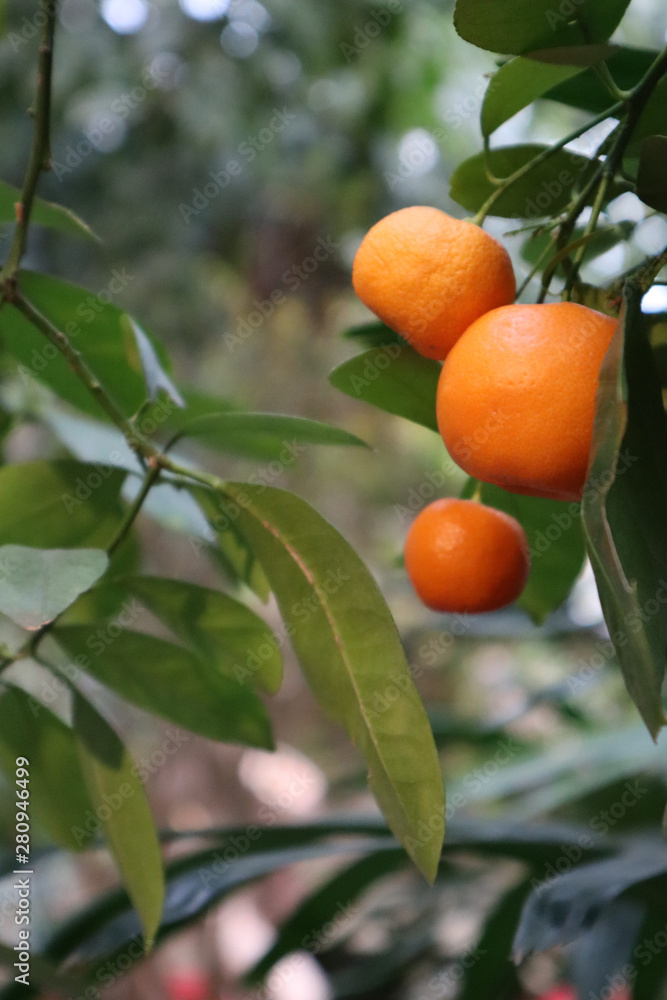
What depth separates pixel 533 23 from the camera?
0.98ft

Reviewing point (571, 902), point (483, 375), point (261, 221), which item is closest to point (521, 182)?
point (483, 375)

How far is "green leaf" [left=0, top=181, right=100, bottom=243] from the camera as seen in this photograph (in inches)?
16.6

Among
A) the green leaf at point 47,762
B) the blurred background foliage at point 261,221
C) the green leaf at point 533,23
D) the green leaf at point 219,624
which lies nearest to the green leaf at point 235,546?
the green leaf at point 219,624

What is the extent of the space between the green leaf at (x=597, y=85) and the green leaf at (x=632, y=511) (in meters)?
0.18

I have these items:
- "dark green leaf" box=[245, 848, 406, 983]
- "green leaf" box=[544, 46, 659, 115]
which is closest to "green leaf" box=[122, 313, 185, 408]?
"green leaf" box=[544, 46, 659, 115]

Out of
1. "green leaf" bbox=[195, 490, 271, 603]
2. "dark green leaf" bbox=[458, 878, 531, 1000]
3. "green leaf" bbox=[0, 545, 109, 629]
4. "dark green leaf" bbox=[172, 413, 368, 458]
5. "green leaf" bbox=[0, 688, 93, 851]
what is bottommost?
"dark green leaf" bbox=[458, 878, 531, 1000]

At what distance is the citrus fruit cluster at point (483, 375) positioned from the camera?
28cm

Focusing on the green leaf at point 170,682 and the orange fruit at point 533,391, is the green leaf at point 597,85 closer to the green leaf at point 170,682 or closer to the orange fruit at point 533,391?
the orange fruit at point 533,391

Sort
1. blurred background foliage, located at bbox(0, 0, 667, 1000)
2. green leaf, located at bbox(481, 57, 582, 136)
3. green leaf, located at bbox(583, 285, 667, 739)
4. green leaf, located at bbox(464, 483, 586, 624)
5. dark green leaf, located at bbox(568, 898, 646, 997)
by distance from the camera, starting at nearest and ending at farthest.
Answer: green leaf, located at bbox(583, 285, 667, 739) < green leaf, located at bbox(481, 57, 582, 136) < green leaf, located at bbox(464, 483, 586, 624) < dark green leaf, located at bbox(568, 898, 646, 997) < blurred background foliage, located at bbox(0, 0, 667, 1000)

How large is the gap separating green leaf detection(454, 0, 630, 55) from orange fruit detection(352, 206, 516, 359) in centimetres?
6

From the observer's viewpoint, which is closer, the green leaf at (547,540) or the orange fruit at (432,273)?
the orange fruit at (432,273)

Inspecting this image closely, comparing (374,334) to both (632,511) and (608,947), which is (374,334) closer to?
(632,511)

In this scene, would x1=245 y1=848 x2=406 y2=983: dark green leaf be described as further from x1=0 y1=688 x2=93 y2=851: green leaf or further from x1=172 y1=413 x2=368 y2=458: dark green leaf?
x1=172 y1=413 x2=368 y2=458: dark green leaf

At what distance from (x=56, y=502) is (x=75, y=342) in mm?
100
